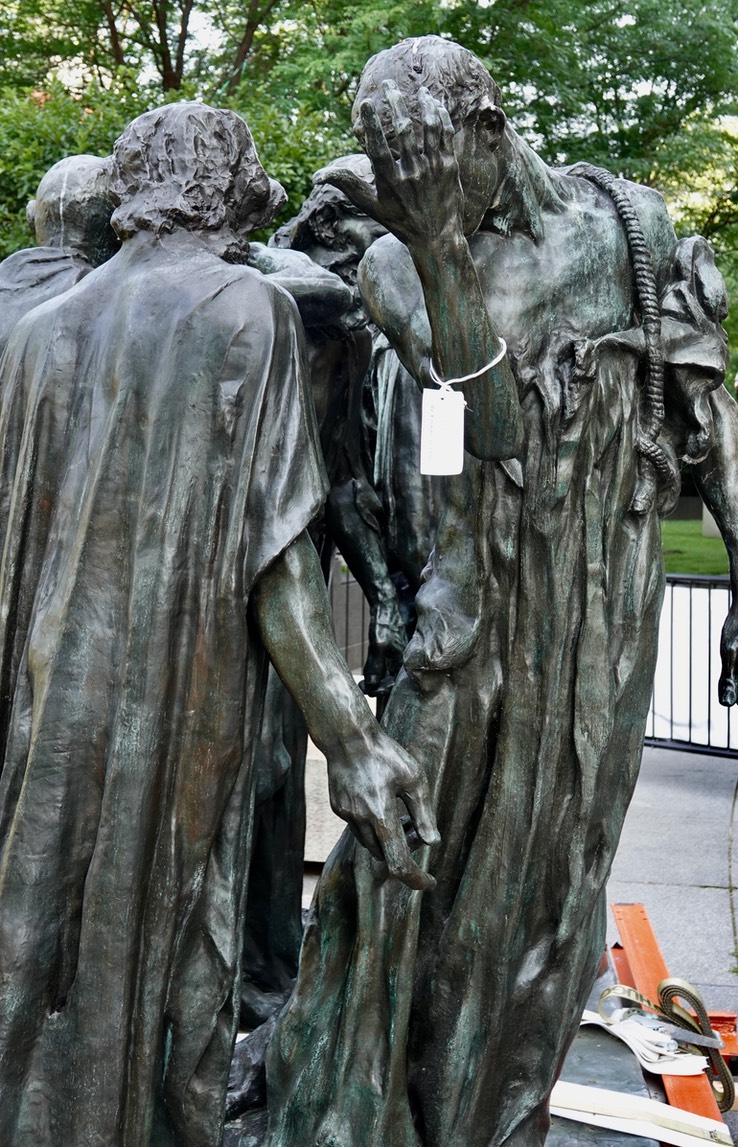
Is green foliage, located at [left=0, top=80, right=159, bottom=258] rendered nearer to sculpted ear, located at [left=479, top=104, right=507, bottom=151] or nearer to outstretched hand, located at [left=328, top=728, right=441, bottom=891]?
sculpted ear, located at [left=479, top=104, right=507, bottom=151]

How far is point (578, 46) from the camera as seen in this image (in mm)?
10820

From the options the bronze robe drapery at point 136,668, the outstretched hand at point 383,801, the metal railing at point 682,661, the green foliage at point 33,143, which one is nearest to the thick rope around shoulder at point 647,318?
the bronze robe drapery at point 136,668

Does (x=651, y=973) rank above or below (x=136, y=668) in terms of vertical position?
below

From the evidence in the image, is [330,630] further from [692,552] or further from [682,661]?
[692,552]

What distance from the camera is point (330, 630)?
2.46 meters

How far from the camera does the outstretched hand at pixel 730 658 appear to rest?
9.68 feet

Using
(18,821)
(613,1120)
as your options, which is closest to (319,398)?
(18,821)

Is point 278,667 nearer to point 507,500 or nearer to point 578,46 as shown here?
point 507,500

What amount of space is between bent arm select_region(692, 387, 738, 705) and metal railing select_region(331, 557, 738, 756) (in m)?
5.38

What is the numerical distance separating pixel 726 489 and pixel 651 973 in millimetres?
2071

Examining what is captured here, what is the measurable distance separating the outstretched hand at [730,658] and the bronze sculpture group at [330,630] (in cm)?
1

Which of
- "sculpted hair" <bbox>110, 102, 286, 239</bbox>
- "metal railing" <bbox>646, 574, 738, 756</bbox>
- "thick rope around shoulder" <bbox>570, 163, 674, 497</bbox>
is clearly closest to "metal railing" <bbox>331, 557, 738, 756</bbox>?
"metal railing" <bbox>646, 574, 738, 756</bbox>

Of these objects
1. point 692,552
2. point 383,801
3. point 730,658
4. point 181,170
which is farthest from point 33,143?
point 692,552

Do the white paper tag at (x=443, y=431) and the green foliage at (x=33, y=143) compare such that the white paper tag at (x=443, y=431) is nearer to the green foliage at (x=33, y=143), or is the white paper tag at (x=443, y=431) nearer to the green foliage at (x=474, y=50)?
the green foliage at (x=33, y=143)
